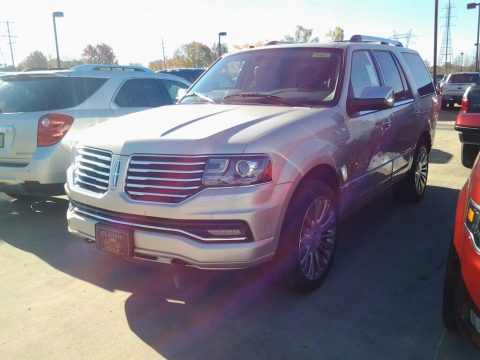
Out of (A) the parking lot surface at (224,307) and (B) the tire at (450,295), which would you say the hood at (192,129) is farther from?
(B) the tire at (450,295)

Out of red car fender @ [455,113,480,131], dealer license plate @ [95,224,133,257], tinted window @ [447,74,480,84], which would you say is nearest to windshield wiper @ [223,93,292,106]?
dealer license plate @ [95,224,133,257]

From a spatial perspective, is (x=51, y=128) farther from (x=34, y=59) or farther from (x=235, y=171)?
(x=34, y=59)

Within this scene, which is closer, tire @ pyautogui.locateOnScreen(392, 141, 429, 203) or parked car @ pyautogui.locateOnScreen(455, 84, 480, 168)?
parked car @ pyautogui.locateOnScreen(455, 84, 480, 168)

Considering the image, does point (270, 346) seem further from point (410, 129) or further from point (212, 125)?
point (410, 129)

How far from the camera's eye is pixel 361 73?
13.9 ft

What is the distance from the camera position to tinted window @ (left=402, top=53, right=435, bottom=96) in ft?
18.2

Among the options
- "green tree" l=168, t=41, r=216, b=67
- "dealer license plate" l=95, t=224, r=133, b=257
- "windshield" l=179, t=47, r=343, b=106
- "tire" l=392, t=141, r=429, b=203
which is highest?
"green tree" l=168, t=41, r=216, b=67

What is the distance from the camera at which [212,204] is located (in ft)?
9.08

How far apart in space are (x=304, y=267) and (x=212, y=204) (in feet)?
3.28

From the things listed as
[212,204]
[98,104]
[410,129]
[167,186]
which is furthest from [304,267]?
[98,104]

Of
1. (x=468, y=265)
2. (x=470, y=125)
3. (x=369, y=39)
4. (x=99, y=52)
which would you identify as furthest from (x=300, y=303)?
(x=99, y=52)

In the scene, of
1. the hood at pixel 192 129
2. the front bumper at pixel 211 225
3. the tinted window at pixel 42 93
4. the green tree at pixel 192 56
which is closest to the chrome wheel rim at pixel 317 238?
the front bumper at pixel 211 225

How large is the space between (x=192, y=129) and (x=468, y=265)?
186 centimetres

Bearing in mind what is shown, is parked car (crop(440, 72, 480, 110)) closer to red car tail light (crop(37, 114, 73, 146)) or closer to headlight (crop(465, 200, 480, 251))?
red car tail light (crop(37, 114, 73, 146))
